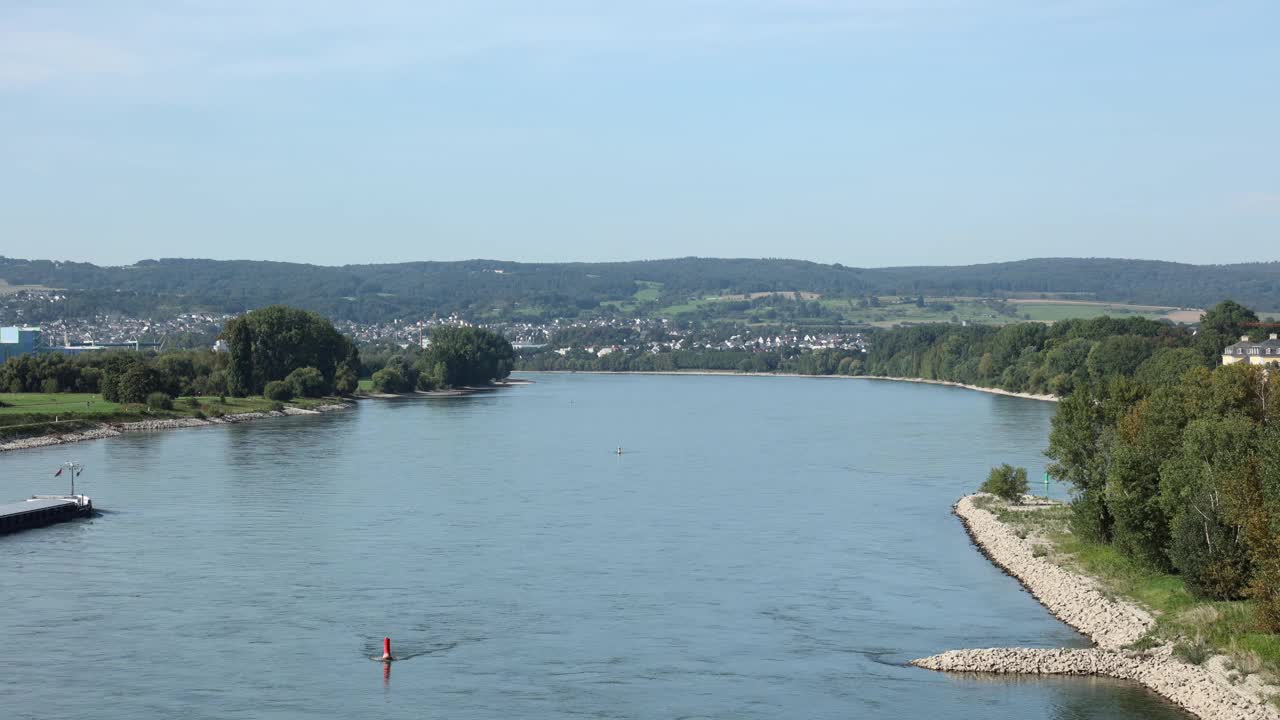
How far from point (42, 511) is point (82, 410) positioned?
3869cm

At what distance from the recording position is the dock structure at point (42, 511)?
42.4m

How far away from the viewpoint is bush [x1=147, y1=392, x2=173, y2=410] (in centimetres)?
8425

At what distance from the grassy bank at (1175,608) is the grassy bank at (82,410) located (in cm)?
5092

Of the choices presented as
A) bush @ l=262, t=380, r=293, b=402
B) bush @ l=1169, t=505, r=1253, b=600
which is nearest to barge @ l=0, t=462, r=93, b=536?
bush @ l=1169, t=505, r=1253, b=600

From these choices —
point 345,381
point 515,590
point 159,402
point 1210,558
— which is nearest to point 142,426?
point 159,402

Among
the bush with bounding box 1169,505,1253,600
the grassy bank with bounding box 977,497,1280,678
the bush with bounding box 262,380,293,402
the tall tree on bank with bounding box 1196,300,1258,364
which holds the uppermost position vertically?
the tall tree on bank with bounding box 1196,300,1258,364

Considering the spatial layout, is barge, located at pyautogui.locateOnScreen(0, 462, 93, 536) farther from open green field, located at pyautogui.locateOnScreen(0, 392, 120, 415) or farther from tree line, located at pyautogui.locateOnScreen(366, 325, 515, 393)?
tree line, located at pyautogui.locateOnScreen(366, 325, 515, 393)

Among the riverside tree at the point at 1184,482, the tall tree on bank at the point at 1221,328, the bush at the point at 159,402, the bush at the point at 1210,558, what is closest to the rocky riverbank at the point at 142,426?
the bush at the point at 159,402

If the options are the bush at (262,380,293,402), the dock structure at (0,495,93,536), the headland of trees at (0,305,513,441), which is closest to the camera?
the dock structure at (0,495,93,536)

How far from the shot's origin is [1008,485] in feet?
151

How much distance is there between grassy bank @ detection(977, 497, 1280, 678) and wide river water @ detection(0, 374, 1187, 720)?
5.14ft

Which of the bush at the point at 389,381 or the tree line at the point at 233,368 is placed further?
the bush at the point at 389,381

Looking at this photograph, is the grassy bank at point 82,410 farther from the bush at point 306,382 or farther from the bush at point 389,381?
A: the bush at point 389,381

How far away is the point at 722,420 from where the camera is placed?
91.8 meters
